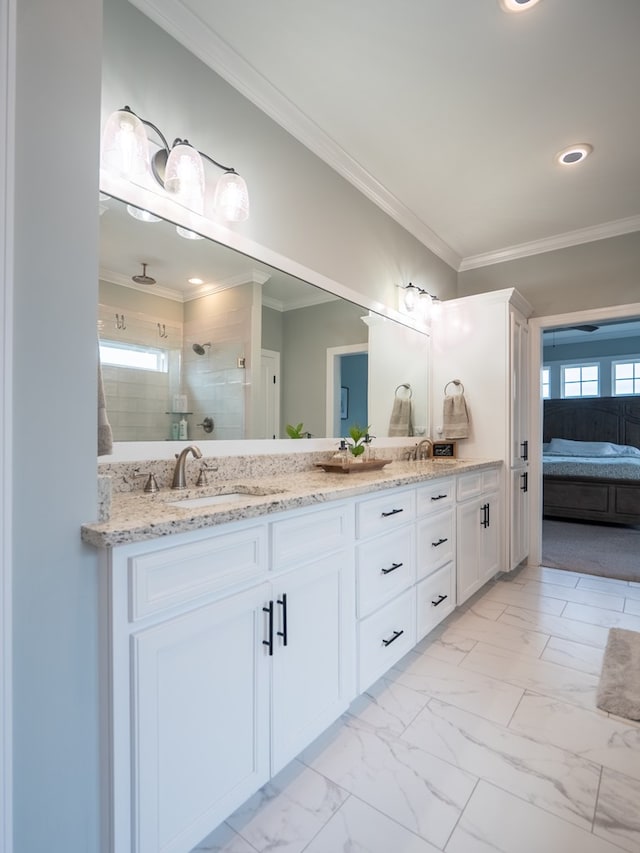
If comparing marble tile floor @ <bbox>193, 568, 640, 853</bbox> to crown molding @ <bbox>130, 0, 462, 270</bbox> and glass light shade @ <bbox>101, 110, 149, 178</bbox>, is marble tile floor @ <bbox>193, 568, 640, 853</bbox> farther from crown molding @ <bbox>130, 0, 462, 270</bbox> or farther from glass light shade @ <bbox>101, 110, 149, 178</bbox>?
crown molding @ <bbox>130, 0, 462, 270</bbox>

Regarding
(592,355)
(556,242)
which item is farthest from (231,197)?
(592,355)

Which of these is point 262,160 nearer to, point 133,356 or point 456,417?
point 133,356

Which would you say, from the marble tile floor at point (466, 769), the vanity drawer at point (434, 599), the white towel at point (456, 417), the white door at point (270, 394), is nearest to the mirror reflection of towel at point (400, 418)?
the white towel at point (456, 417)

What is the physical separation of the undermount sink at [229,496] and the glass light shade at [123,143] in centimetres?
116

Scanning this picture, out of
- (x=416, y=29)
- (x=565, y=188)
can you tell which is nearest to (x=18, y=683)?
(x=416, y=29)

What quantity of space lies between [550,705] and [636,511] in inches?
153

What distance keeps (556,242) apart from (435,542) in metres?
2.82

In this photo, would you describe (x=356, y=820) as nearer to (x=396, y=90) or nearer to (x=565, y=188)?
(x=396, y=90)

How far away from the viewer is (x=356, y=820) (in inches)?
50.8

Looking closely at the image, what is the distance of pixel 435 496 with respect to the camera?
231cm

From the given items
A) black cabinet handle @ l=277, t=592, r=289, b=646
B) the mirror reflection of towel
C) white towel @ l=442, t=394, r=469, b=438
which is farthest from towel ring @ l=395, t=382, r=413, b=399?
black cabinet handle @ l=277, t=592, r=289, b=646

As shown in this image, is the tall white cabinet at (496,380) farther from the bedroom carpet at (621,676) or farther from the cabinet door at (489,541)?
the bedroom carpet at (621,676)

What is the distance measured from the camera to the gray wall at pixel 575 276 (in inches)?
131

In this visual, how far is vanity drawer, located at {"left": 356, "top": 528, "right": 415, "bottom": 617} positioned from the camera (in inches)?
68.4
